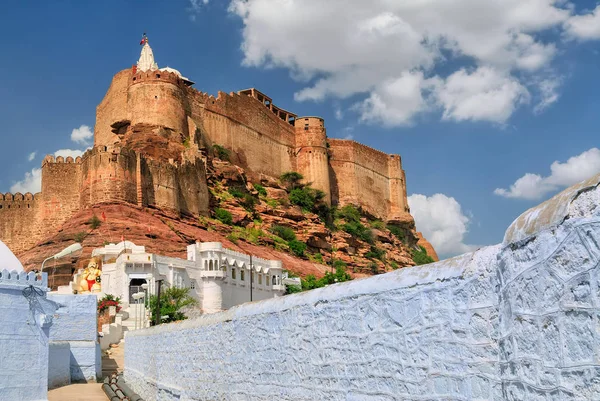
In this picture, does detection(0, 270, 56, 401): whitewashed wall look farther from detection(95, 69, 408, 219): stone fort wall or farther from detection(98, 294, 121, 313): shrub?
detection(95, 69, 408, 219): stone fort wall

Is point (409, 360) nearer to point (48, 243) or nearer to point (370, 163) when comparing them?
point (48, 243)

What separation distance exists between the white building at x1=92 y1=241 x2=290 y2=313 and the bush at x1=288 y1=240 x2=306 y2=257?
10515mm

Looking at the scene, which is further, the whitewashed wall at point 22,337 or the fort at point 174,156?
the fort at point 174,156

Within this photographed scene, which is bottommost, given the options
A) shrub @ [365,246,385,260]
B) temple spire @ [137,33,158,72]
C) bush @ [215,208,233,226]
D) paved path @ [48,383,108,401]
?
paved path @ [48,383,108,401]

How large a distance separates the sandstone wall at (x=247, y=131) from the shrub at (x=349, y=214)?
18.6 feet

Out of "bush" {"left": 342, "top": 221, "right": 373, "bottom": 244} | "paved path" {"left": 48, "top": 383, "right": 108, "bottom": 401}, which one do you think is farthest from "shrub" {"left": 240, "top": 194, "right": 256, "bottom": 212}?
"paved path" {"left": 48, "top": 383, "right": 108, "bottom": 401}

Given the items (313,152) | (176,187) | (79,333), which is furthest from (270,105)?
(79,333)

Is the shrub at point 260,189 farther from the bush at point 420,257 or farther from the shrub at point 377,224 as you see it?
the bush at point 420,257

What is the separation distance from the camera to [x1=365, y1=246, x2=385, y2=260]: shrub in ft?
195

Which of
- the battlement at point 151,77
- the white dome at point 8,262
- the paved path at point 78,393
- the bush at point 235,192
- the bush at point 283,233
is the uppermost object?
the battlement at point 151,77

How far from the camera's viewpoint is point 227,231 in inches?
1751

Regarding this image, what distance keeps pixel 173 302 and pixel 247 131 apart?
93.7ft

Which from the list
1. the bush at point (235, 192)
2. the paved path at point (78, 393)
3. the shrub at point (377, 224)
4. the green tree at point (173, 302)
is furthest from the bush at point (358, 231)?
the paved path at point (78, 393)

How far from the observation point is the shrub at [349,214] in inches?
2436
